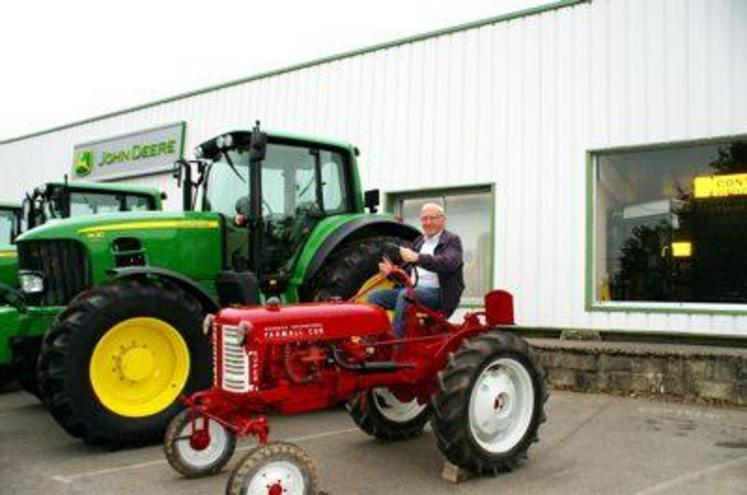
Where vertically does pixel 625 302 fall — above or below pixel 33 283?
below

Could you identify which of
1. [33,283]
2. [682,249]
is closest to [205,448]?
[33,283]

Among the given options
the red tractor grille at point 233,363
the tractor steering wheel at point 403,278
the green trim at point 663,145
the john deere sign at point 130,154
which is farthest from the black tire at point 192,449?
the john deere sign at point 130,154

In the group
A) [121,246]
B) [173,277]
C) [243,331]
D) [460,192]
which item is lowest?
[243,331]

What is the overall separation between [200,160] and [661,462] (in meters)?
4.85

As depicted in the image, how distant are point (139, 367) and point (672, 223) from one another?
6102 millimetres

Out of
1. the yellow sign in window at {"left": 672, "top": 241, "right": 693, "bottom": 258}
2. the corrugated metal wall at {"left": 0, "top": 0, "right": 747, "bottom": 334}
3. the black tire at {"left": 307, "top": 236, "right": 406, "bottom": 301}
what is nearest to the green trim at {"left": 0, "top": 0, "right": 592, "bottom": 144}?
the corrugated metal wall at {"left": 0, "top": 0, "right": 747, "bottom": 334}

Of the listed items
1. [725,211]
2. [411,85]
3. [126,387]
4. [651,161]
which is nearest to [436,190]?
[411,85]

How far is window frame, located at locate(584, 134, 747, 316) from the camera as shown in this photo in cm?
864

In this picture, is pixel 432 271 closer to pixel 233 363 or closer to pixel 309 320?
pixel 309 320

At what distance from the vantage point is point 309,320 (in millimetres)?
4957

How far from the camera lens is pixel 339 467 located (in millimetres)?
5516

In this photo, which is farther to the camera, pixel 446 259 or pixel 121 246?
pixel 121 246

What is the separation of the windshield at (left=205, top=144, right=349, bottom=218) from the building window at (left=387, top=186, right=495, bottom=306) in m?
3.34

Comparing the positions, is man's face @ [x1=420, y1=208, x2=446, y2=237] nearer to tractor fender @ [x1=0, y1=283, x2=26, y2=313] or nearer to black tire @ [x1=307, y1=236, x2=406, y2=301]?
black tire @ [x1=307, y1=236, x2=406, y2=301]
